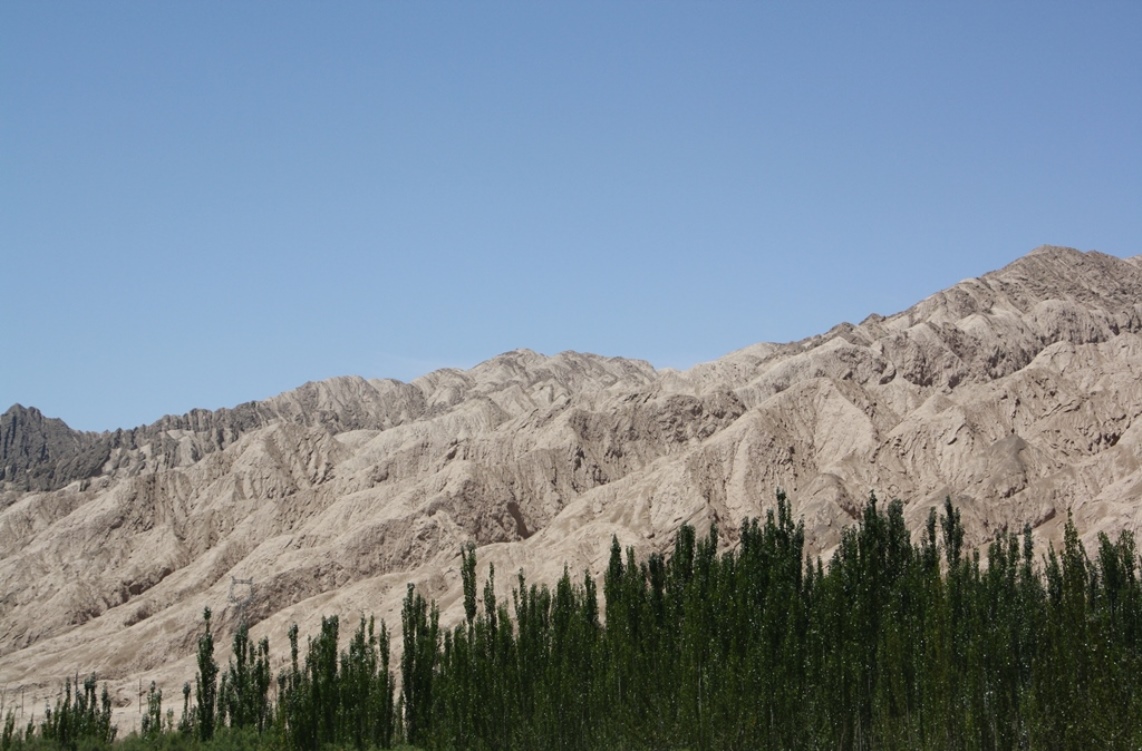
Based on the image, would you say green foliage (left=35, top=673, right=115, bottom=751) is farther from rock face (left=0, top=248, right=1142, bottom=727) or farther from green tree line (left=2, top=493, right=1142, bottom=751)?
rock face (left=0, top=248, right=1142, bottom=727)

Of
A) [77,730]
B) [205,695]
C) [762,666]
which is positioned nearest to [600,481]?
[205,695]

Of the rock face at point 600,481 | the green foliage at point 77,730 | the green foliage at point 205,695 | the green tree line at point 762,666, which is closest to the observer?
the green tree line at point 762,666

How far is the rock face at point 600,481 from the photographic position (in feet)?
240

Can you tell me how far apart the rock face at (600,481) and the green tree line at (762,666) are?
22145 mm

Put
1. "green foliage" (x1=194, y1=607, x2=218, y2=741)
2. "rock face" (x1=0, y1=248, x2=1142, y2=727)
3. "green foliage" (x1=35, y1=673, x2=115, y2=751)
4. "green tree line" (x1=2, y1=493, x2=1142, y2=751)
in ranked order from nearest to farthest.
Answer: "green tree line" (x1=2, y1=493, x2=1142, y2=751)
"green foliage" (x1=35, y1=673, x2=115, y2=751)
"green foliage" (x1=194, y1=607, x2=218, y2=741)
"rock face" (x1=0, y1=248, x2=1142, y2=727)

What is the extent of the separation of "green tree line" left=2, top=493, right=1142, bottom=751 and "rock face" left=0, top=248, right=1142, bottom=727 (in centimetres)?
2215

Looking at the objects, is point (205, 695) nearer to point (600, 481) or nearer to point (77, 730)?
point (77, 730)

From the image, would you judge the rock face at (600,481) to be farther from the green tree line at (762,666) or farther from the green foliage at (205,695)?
the green tree line at (762,666)

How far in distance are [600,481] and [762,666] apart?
5460 cm

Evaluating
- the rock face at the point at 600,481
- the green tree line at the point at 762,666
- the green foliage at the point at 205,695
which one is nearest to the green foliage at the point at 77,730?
Result: the green tree line at the point at 762,666

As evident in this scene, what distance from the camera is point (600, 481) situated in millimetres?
90125

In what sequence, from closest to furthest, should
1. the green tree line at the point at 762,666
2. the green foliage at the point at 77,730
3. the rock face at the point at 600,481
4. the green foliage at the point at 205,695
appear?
1. the green tree line at the point at 762,666
2. the green foliage at the point at 77,730
3. the green foliage at the point at 205,695
4. the rock face at the point at 600,481

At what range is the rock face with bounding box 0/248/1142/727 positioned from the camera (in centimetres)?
7312

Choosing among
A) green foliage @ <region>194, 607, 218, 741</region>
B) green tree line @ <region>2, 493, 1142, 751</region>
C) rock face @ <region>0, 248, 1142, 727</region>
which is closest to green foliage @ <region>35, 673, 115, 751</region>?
green tree line @ <region>2, 493, 1142, 751</region>
